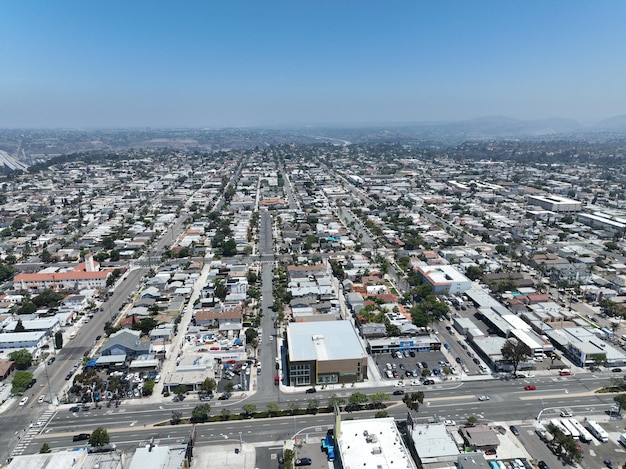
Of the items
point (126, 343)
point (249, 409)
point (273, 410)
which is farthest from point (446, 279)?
point (126, 343)

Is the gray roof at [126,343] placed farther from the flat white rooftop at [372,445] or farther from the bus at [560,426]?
the bus at [560,426]

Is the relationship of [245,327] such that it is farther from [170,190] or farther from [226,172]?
[226,172]

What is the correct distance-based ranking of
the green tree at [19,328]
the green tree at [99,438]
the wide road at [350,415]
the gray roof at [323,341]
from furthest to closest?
the green tree at [19,328], the gray roof at [323,341], the wide road at [350,415], the green tree at [99,438]

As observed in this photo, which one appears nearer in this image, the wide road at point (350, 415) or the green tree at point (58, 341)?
the wide road at point (350, 415)

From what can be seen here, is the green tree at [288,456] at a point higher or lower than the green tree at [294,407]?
higher

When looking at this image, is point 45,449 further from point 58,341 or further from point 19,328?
point 19,328

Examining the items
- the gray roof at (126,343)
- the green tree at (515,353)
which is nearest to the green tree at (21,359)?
the gray roof at (126,343)

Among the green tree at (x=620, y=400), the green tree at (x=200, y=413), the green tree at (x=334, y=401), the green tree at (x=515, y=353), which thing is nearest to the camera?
the green tree at (x=200, y=413)

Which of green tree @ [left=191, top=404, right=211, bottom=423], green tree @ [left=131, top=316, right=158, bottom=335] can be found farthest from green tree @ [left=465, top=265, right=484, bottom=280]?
green tree @ [left=131, top=316, right=158, bottom=335]
